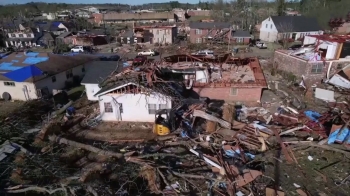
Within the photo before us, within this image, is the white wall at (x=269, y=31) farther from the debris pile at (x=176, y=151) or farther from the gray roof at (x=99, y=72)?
the gray roof at (x=99, y=72)

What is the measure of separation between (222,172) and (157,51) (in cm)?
3649

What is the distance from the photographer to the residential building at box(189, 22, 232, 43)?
50.3 metres

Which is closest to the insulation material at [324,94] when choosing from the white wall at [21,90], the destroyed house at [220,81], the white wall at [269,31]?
the destroyed house at [220,81]

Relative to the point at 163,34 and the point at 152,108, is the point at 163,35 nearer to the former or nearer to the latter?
the point at 163,34

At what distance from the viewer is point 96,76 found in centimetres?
2141

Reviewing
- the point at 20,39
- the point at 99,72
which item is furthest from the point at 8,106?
the point at 20,39

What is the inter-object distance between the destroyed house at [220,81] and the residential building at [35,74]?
38.6 ft

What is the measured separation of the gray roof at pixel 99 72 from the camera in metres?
21.0

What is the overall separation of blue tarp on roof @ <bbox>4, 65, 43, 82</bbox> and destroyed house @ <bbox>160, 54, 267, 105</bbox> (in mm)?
12596

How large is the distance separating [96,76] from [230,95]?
1250 centimetres

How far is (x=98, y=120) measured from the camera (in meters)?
18.0

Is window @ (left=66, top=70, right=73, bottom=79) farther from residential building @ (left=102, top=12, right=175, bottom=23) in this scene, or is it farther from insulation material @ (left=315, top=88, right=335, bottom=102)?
residential building @ (left=102, top=12, right=175, bottom=23)

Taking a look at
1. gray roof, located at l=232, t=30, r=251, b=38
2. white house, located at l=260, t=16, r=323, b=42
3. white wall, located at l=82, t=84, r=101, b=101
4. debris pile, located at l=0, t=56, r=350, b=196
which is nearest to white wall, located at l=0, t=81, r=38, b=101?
white wall, located at l=82, t=84, r=101, b=101

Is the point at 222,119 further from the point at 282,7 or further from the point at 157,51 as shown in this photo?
the point at 282,7
